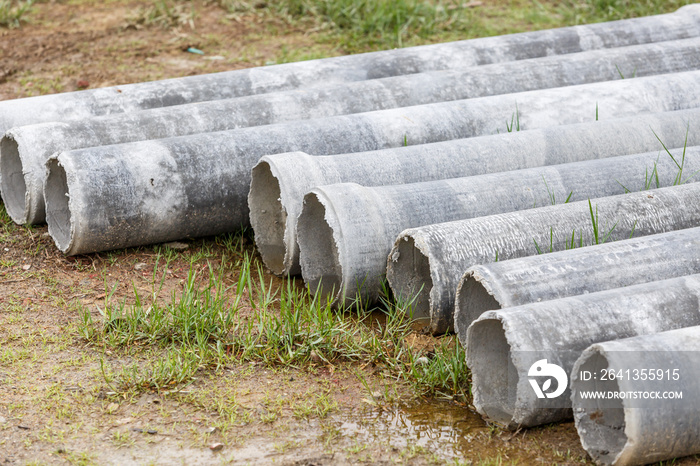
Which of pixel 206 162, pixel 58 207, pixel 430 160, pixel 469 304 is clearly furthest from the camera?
pixel 58 207

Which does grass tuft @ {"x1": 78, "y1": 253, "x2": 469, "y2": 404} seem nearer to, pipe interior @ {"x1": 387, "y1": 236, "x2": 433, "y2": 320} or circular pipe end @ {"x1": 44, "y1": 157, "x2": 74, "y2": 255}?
pipe interior @ {"x1": 387, "y1": 236, "x2": 433, "y2": 320}

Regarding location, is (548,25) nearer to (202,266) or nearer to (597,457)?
(202,266)

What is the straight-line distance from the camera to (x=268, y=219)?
4129 mm

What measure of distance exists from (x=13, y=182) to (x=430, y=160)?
7.74 feet

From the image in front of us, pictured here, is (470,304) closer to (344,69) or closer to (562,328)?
(562,328)

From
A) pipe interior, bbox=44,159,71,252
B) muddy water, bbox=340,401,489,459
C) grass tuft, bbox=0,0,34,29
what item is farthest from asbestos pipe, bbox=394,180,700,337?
grass tuft, bbox=0,0,34,29

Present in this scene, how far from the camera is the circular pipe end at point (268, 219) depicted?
4.07m

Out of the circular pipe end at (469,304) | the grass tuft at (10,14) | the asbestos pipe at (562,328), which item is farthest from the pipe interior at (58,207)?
the grass tuft at (10,14)

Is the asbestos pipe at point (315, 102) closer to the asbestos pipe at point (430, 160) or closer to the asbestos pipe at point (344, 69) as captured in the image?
the asbestos pipe at point (344, 69)

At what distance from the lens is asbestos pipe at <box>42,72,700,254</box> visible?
154 inches

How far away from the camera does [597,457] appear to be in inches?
102

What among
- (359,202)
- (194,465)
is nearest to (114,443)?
(194,465)

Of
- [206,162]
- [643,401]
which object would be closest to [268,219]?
[206,162]

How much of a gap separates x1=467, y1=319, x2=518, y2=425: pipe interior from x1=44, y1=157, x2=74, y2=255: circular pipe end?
221 centimetres
